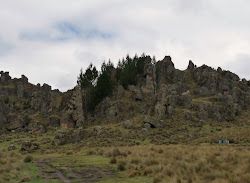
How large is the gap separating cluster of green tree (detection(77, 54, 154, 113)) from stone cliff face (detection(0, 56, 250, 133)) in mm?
2510

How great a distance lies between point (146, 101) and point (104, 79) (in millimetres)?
17488

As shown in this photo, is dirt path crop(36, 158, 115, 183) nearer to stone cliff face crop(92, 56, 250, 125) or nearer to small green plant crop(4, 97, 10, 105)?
stone cliff face crop(92, 56, 250, 125)

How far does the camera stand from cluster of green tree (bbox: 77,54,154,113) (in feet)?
281

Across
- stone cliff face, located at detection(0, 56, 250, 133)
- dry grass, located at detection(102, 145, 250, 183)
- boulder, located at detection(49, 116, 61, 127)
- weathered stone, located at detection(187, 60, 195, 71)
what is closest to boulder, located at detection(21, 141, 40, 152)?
stone cliff face, located at detection(0, 56, 250, 133)

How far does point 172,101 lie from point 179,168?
51.0 metres

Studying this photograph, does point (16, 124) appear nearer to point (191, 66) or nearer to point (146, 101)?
point (146, 101)

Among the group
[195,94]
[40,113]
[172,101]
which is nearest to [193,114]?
[172,101]

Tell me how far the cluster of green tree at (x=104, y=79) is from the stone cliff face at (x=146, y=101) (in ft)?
8.24

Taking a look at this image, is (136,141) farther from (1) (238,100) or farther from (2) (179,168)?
(1) (238,100)

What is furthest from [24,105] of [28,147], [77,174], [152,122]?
[77,174]

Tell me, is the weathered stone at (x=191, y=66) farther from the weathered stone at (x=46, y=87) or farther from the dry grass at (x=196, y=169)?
the dry grass at (x=196, y=169)

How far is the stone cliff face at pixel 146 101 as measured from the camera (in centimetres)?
6827

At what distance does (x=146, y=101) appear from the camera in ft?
271

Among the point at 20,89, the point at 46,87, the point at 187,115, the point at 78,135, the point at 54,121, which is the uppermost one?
the point at 46,87
